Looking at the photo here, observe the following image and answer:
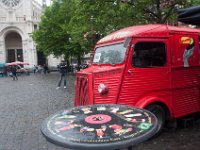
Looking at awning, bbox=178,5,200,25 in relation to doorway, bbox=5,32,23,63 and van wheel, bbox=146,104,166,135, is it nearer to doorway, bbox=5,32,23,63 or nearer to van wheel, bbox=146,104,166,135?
van wheel, bbox=146,104,166,135

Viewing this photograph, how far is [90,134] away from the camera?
3236 mm

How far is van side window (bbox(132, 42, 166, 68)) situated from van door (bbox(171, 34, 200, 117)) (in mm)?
299

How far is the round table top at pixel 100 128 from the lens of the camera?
3.06 m

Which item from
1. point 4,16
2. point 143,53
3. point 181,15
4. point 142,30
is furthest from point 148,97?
point 4,16

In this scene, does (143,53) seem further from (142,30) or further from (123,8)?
(123,8)

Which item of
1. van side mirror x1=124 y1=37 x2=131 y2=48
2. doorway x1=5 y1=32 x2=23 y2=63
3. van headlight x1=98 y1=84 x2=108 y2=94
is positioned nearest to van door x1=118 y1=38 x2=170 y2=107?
van side mirror x1=124 y1=37 x2=131 y2=48

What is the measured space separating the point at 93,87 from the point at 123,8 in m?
7.35

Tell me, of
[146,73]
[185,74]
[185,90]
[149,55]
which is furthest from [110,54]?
[185,90]

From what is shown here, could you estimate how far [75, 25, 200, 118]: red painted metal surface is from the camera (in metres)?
6.96

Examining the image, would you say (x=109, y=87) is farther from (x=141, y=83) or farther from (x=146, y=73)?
(x=146, y=73)

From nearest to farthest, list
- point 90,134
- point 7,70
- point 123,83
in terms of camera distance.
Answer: point 90,134, point 123,83, point 7,70

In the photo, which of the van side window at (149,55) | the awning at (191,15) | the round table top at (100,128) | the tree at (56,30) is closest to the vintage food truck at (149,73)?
the van side window at (149,55)

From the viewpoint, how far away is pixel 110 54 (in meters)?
7.68

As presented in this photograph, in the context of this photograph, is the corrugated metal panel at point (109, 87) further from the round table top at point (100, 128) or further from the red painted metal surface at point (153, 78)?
the round table top at point (100, 128)
